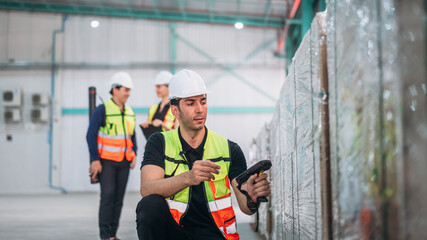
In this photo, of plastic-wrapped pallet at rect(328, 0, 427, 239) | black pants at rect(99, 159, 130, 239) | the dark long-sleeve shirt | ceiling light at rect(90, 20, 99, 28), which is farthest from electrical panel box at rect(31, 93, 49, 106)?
plastic-wrapped pallet at rect(328, 0, 427, 239)

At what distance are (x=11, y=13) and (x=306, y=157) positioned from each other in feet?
48.9

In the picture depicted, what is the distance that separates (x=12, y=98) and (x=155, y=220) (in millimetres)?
13258

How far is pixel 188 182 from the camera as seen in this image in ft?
7.33

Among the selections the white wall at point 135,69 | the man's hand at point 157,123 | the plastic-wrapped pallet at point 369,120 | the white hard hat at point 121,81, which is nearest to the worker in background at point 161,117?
the man's hand at point 157,123

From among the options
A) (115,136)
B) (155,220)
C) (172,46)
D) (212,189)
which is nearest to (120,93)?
(115,136)

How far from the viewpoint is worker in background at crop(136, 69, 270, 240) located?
7.58 ft

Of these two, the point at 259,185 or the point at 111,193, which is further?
the point at 111,193

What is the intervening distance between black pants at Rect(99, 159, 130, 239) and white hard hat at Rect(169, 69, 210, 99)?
2096mm

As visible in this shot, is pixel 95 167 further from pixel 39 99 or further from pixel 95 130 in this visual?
pixel 39 99

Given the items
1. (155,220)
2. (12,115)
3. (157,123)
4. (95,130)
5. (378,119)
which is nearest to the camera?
(378,119)

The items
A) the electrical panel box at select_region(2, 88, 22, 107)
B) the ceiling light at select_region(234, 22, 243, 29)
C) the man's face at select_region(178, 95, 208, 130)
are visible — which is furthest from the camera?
the ceiling light at select_region(234, 22, 243, 29)

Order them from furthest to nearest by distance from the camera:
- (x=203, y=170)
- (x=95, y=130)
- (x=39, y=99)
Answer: (x=39, y=99), (x=95, y=130), (x=203, y=170)

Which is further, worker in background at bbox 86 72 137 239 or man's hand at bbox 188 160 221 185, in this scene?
worker in background at bbox 86 72 137 239

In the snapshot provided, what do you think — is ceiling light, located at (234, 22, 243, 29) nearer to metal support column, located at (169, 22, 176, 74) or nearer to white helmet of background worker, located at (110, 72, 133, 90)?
metal support column, located at (169, 22, 176, 74)
